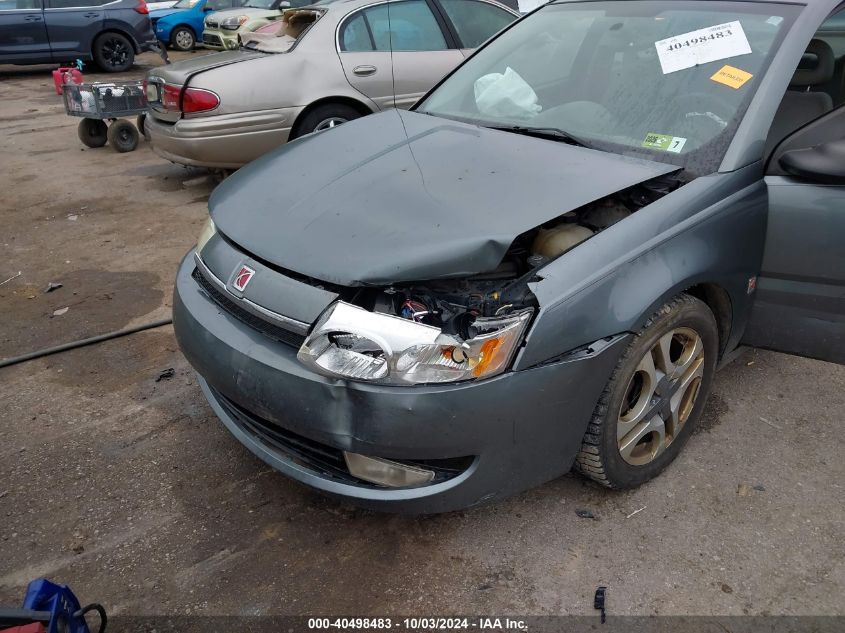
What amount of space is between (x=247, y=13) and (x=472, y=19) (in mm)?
7315

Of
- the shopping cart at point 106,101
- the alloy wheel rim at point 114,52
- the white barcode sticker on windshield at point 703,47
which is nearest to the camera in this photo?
the white barcode sticker on windshield at point 703,47

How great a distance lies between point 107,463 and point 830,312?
9.18 feet

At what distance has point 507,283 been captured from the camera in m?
2.28

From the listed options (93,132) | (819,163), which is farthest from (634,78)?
(93,132)

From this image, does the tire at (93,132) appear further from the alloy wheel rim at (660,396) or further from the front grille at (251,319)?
the alloy wheel rim at (660,396)

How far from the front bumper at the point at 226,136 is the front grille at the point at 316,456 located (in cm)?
360

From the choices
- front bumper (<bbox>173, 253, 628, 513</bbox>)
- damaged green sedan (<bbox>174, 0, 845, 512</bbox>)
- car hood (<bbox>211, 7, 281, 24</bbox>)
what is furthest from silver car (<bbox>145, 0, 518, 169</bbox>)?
car hood (<bbox>211, 7, 281, 24</bbox>)

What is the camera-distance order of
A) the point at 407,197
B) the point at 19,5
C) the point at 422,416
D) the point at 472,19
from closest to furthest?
the point at 422,416 → the point at 407,197 → the point at 472,19 → the point at 19,5

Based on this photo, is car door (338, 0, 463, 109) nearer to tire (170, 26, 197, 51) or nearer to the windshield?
the windshield

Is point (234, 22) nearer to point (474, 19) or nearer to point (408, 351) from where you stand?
point (474, 19)

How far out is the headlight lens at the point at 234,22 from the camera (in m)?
12.0

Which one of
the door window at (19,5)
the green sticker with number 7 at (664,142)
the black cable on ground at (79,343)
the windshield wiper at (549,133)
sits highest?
the green sticker with number 7 at (664,142)

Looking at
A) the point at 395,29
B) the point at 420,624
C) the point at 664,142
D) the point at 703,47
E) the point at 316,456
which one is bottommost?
the point at 420,624

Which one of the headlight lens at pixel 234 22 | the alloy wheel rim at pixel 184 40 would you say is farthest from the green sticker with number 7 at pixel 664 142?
the alloy wheel rim at pixel 184 40
